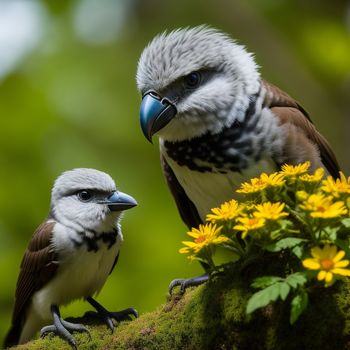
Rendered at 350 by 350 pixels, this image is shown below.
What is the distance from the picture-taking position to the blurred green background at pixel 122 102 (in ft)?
18.6

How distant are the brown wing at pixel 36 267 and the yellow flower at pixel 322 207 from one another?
5.41ft

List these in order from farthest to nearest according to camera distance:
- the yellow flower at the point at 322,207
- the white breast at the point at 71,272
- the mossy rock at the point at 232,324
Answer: the white breast at the point at 71,272 < the mossy rock at the point at 232,324 < the yellow flower at the point at 322,207

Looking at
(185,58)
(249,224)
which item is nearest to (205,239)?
(249,224)

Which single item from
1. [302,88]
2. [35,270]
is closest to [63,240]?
[35,270]

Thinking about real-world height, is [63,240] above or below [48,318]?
above

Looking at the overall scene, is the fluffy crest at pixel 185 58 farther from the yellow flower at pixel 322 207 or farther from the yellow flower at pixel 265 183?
the yellow flower at pixel 322 207

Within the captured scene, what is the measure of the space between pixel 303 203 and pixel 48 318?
1.79 meters

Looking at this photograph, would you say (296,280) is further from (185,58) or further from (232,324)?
(185,58)

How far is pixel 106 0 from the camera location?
23.8ft

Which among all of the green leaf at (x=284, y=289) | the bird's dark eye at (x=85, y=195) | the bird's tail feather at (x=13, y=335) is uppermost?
the bird's dark eye at (x=85, y=195)

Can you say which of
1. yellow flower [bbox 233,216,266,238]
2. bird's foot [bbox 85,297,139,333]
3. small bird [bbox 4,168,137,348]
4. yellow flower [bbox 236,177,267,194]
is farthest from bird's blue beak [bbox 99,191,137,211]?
yellow flower [bbox 233,216,266,238]

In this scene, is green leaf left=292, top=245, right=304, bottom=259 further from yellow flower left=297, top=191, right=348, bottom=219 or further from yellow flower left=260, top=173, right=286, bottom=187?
yellow flower left=260, top=173, right=286, bottom=187

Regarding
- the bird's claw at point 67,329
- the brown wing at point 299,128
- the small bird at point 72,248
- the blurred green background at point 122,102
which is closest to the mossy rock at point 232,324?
the bird's claw at point 67,329

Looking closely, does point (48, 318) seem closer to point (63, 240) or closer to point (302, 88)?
point (63, 240)
